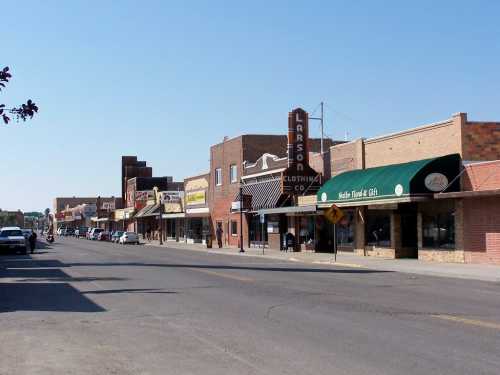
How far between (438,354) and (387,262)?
22054mm

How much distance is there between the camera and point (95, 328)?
11969 millimetres

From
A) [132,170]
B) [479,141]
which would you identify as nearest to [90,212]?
[132,170]

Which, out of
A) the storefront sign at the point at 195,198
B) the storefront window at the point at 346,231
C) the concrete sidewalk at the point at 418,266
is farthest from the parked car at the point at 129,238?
the concrete sidewalk at the point at 418,266

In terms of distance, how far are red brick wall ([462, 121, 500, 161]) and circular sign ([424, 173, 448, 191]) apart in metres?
1.26

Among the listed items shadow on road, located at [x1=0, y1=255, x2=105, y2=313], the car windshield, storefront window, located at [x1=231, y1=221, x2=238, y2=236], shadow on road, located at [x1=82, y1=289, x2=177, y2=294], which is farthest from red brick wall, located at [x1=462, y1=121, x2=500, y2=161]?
the car windshield

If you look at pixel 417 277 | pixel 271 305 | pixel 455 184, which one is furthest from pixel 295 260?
pixel 271 305

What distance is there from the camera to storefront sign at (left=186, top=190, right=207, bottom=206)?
64562 millimetres

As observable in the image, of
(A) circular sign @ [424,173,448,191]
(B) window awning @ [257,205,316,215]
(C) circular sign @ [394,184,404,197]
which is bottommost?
(B) window awning @ [257,205,316,215]

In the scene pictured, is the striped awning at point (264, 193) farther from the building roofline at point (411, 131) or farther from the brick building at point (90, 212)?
the brick building at point (90, 212)

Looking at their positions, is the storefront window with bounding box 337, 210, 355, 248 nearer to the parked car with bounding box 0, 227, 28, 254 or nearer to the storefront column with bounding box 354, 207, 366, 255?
the storefront column with bounding box 354, 207, 366, 255

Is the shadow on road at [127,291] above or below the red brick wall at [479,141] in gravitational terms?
below

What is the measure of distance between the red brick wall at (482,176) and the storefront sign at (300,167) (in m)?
13.8

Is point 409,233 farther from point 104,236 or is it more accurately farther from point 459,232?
point 104,236

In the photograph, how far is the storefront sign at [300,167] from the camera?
41219mm
